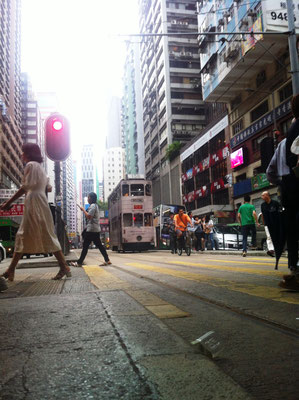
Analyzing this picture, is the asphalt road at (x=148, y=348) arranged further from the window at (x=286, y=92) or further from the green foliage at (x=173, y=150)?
the green foliage at (x=173, y=150)

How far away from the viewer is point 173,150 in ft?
176

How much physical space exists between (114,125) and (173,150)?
119m

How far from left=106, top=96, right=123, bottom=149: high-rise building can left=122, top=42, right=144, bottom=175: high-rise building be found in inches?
2303

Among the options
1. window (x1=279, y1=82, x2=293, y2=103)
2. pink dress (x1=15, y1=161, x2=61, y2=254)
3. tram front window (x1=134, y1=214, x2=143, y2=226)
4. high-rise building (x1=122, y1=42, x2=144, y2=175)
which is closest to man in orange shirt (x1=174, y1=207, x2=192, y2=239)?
tram front window (x1=134, y1=214, x2=143, y2=226)

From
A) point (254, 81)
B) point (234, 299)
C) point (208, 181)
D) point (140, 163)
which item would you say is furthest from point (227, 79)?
point (140, 163)

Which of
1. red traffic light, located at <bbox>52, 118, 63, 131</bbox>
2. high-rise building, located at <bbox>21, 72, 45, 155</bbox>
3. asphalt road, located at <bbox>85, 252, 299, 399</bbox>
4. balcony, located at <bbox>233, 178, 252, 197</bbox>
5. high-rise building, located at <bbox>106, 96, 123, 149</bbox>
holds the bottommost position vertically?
asphalt road, located at <bbox>85, 252, 299, 399</bbox>

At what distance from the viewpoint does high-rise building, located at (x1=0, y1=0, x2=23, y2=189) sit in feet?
216

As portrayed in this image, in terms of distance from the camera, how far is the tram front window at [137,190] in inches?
957

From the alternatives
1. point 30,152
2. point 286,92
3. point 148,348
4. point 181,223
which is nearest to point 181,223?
point 181,223

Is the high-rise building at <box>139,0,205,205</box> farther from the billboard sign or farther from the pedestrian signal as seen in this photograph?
the pedestrian signal

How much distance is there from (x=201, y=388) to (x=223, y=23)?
3435cm

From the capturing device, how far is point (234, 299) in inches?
118

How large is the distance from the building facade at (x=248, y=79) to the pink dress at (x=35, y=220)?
887 inches

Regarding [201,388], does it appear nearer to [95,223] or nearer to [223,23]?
[95,223]
